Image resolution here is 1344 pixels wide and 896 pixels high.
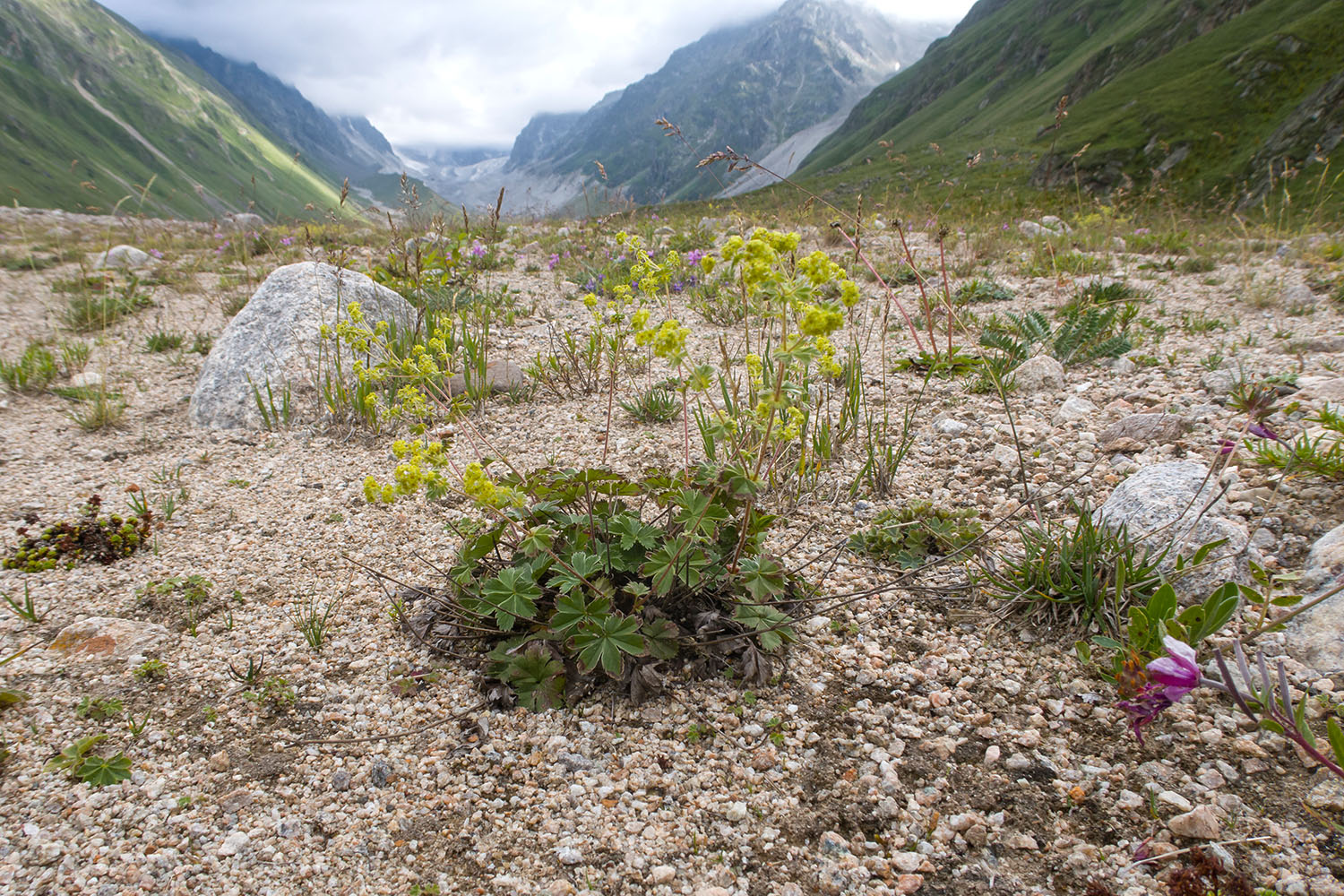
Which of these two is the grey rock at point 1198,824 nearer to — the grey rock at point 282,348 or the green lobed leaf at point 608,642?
the green lobed leaf at point 608,642

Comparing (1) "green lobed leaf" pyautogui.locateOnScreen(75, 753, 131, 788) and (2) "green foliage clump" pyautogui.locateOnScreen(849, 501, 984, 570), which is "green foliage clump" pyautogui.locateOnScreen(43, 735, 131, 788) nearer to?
(1) "green lobed leaf" pyautogui.locateOnScreen(75, 753, 131, 788)

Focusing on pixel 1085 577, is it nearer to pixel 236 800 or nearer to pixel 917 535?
pixel 917 535

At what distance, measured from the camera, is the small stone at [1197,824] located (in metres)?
1.67

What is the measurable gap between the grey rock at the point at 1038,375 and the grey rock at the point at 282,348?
17.2 ft

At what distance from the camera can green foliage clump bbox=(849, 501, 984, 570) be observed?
9.66 feet

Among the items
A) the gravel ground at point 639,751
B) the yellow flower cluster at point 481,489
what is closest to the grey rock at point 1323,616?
the gravel ground at point 639,751

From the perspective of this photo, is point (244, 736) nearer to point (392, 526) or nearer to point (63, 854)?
point (63, 854)

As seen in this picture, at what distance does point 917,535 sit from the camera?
3020mm

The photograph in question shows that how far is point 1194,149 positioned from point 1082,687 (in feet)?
101

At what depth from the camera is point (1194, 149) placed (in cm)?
2380

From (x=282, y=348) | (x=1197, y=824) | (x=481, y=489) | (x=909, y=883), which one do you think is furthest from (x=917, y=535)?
(x=282, y=348)

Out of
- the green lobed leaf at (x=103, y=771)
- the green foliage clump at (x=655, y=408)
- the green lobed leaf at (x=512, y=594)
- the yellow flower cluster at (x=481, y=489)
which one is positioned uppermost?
the yellow flower cluster at (x=481, y=489)

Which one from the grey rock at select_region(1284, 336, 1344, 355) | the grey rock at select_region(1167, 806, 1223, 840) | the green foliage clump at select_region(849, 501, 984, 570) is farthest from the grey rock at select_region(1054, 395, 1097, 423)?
the grey rock at select_region(1167, 806, 1223, 840)

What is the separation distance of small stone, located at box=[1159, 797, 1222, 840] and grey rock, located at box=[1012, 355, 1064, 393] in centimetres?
337
